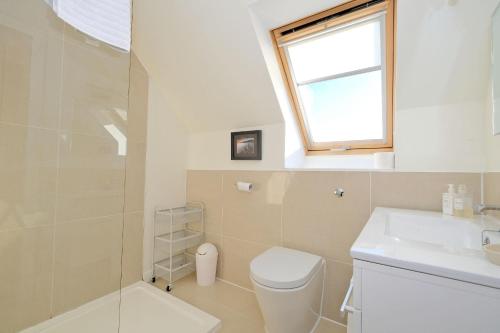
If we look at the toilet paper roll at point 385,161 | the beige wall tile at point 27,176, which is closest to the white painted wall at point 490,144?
the toilet paper roll at point 385,161

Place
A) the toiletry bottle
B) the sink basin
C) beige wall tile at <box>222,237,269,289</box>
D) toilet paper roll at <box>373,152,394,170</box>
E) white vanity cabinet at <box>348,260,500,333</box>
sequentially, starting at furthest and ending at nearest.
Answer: beige wall tile at <box>222,237,269,289</box>, toilet paper roll at <box>373,152,394,170</box>, the toiletry bottle, the sink basin, white vanity cabinet at <box>348,260,500,333</box>

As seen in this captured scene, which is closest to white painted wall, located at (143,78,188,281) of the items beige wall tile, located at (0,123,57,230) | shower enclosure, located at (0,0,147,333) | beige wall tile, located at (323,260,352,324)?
shower enclosure, located at (0,0,147,333)

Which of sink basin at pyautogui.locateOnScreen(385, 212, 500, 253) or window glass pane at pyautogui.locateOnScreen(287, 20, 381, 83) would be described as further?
window glass pane at pyautogui.locateOnScreen(287, 20, 381, 83)

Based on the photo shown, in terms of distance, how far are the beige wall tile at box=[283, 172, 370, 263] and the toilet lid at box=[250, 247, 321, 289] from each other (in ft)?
0.50

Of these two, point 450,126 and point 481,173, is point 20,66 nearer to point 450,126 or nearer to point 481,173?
point 450,126

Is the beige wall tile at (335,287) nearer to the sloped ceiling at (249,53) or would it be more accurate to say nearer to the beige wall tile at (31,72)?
the sloped ceiling at (249,53)

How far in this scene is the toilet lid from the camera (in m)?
1.17

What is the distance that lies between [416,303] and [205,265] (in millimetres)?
1718

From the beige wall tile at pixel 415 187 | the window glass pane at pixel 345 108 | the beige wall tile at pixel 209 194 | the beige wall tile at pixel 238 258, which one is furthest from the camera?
the beige wall tile at pixel 209 194

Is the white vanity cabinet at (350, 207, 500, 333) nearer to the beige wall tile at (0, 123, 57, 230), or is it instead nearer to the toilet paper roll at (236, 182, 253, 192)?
the toilet paper roll at (236, 182, 253, 192)

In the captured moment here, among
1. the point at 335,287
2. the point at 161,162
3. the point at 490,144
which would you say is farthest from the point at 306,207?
the point at 161,162

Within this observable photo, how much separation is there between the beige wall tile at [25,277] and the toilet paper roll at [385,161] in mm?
2140

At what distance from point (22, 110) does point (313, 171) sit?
1839 millimetres

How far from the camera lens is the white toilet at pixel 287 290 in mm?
1173
